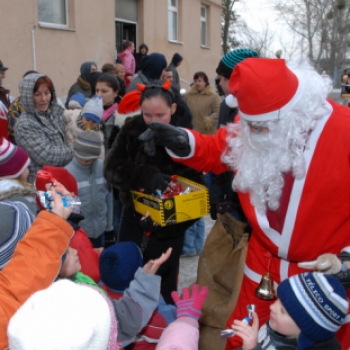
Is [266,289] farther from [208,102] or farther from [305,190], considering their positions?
[208,102]

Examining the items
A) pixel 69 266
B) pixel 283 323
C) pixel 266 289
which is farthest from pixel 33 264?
pixel 266 289

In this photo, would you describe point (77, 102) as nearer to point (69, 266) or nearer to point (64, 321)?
point (69, 266)

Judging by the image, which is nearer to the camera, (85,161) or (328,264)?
(328,264)

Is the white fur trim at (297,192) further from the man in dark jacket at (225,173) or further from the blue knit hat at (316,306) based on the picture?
the man in dark jacket at (225,173)

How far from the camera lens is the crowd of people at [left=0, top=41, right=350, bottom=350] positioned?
1.37 m

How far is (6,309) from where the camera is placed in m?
1.35

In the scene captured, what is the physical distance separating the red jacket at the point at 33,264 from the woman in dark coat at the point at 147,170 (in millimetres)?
1121

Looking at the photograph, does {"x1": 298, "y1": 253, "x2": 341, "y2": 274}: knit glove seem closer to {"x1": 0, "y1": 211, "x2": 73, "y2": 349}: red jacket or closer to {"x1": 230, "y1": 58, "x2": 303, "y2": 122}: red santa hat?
{"x1": 230, "y1": 58, "x2": 303, "y2": 122}: red santa hat

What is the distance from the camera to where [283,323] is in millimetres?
1682

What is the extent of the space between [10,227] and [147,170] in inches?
44.6

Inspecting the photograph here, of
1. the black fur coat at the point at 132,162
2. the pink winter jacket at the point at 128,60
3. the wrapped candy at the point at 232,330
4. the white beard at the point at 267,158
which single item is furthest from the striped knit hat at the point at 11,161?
the pink winter jacket at the point at 128,60

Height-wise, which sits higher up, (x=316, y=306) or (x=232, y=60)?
(x=232, y=60)

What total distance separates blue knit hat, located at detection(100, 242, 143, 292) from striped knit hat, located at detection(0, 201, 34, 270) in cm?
59

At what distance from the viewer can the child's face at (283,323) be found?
5.48 feet
